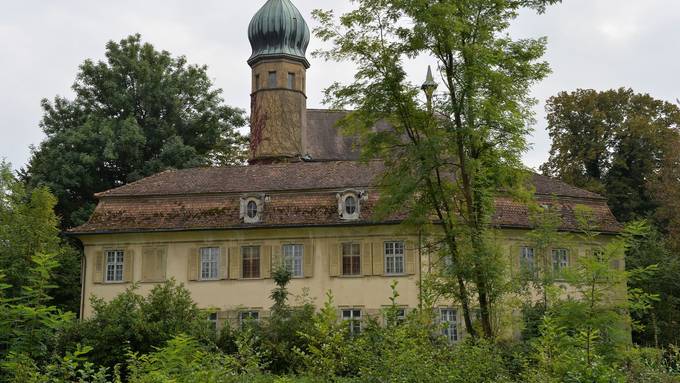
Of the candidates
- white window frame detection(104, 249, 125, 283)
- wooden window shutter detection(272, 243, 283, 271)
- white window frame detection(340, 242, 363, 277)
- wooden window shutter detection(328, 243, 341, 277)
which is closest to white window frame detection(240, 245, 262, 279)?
wooden window shutter detection(272, 243, 283, 271)

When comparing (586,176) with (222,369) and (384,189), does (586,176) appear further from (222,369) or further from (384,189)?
(222,369)

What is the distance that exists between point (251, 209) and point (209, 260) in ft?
7.54

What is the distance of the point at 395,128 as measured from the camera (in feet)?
70.0

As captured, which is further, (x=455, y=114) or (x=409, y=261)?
(x=409, y=261)

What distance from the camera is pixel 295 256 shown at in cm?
2991

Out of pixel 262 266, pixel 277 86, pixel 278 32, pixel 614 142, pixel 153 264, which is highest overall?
pixel 278 32

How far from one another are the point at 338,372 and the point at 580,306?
4017 mm

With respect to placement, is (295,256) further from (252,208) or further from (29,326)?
(29,326)

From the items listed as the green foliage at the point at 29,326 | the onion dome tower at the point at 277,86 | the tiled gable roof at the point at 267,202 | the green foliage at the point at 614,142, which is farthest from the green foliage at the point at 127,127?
the green foliage at the point at 29,326

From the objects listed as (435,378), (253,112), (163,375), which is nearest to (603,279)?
(435,378)

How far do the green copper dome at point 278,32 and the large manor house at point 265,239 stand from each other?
14065 mm

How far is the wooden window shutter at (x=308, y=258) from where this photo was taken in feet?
97.5

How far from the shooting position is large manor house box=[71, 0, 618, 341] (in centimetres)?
2948

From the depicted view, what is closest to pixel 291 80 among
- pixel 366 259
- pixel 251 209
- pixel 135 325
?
pixel 251 209
